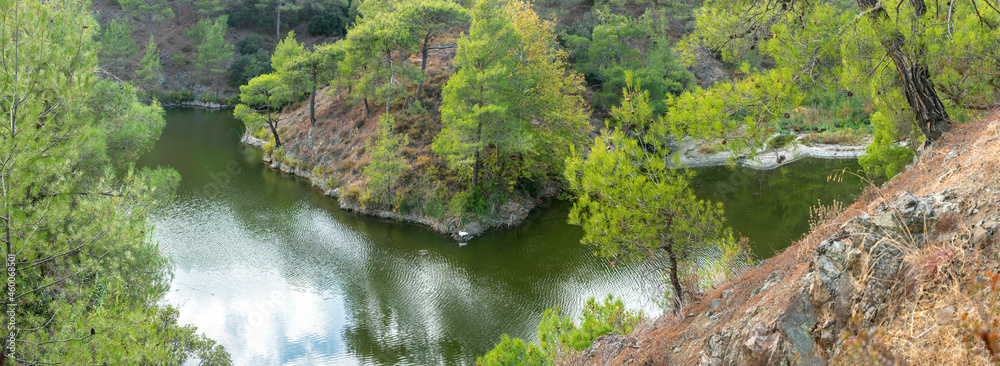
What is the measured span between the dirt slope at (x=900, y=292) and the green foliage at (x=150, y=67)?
4790 cm

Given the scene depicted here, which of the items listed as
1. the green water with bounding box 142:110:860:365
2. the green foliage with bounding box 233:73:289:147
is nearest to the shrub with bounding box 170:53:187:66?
the green foliage with bounding box 233:73:289:147

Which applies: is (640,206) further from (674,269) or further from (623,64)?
(623,64)

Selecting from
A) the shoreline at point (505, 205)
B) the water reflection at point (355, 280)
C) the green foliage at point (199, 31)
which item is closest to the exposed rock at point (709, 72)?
the shoreline at point (505, 205)

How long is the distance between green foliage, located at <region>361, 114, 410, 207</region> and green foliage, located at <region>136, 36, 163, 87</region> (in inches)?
1280

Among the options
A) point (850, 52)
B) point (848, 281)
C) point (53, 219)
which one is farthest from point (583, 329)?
point (53, 219)

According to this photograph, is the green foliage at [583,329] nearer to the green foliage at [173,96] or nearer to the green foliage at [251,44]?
the green foliage at [251,44]

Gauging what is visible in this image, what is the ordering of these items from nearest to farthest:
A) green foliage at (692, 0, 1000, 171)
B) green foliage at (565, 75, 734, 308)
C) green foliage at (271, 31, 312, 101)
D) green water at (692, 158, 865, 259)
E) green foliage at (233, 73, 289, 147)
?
green foliage at (692, 0, 1000, 171), green foliage at (565, 75, 734, 308), green water at (692, 158, 865, 259), green foliage at (271, 31, 312, 101), green foliage at (233, 73, 289, 147)

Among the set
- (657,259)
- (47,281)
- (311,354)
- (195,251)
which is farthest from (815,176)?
(47,281)

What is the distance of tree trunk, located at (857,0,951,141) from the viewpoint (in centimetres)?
659

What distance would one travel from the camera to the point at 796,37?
726 cm

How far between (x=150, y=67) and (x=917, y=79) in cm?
4822

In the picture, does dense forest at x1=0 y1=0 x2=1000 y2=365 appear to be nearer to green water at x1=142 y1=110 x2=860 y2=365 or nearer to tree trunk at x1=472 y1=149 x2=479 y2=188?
tree trunk at x1=472 y1=149 x2=479 y2=188

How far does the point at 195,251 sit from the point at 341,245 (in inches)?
163

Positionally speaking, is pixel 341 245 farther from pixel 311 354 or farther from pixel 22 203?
pixel 22 203
